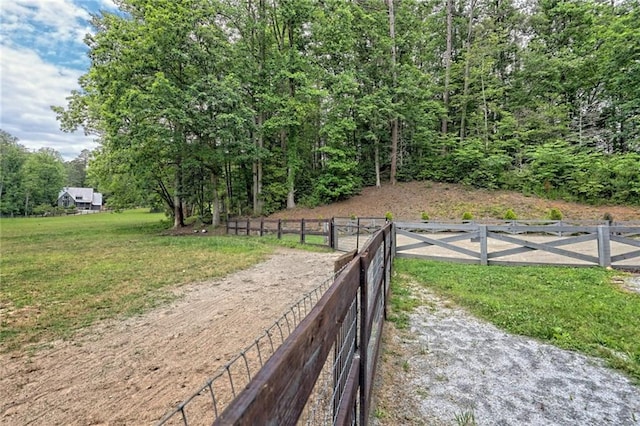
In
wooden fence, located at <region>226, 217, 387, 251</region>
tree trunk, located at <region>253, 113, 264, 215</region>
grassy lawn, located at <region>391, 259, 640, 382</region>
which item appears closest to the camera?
grassy lawn, located at <region>391, 259, 640, 382</region>

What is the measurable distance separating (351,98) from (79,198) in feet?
233

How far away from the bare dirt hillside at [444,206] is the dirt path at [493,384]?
48.2ft

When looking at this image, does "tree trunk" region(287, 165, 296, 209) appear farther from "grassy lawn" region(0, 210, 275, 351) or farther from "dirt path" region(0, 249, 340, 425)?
"dirt path" region(0, 249, 340, 425)

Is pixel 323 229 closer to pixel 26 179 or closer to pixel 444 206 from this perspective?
pixel 444 206

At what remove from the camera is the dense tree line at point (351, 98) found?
15.3m

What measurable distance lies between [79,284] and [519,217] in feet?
59.7

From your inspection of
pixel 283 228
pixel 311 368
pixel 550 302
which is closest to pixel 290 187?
pixel 283 228

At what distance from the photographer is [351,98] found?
1997 centimetres

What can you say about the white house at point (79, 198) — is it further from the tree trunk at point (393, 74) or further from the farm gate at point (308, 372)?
the farm gate at point (308, 372)

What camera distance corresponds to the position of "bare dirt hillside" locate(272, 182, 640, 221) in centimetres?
1623

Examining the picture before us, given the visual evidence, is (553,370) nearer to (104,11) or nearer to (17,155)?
(104,11)

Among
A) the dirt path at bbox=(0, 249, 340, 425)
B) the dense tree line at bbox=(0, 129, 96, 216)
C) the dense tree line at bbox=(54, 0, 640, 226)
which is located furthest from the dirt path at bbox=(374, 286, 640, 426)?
the dense tree line at bbox=(0, 129, 96, 216)

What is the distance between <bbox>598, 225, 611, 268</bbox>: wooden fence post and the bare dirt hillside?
34.6 ft

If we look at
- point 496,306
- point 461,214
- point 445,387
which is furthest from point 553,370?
point 461,214
